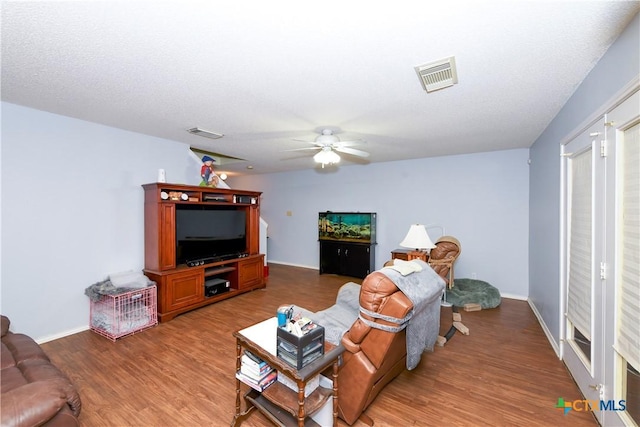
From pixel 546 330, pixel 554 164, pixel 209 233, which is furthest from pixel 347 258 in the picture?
pixel 554 164

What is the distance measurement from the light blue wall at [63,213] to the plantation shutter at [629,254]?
15.8 feet

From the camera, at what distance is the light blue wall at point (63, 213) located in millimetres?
2689

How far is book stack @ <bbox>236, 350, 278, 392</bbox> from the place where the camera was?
64.8 inches

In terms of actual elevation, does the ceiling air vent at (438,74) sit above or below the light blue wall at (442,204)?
above

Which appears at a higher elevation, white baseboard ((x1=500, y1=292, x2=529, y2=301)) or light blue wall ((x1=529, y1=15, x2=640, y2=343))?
light blue wall ((x1=529, y1=15, x2=640, y2=343))

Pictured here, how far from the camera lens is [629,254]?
4.82ft

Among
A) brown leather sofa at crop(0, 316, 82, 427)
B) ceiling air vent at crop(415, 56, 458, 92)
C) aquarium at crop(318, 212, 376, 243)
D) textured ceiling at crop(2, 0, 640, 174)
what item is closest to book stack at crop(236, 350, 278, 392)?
brown leather sofa at crop(0, 316, 82, 427)

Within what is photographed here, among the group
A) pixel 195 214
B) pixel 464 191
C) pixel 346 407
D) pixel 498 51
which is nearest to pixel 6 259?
pixel 195 214

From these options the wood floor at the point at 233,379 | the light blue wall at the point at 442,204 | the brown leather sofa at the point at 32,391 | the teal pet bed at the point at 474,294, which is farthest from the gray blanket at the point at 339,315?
the light blue wall at the point at 442,204

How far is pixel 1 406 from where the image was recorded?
1194 millimetres

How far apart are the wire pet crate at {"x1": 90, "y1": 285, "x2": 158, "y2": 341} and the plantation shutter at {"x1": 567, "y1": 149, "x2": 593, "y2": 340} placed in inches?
171

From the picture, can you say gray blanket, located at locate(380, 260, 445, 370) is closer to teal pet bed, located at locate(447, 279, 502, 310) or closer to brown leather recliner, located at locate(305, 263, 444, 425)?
brown leather recliner, located at locate(305, 263, 444, 425)

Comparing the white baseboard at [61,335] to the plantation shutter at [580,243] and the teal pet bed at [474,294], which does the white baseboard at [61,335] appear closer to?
the teal pet bed at [474,294]

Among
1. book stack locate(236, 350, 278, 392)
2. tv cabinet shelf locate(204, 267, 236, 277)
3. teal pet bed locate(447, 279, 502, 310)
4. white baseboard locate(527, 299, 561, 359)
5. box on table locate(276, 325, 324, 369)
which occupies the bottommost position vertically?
white baseboard locate(527, 299, 561, 359)
